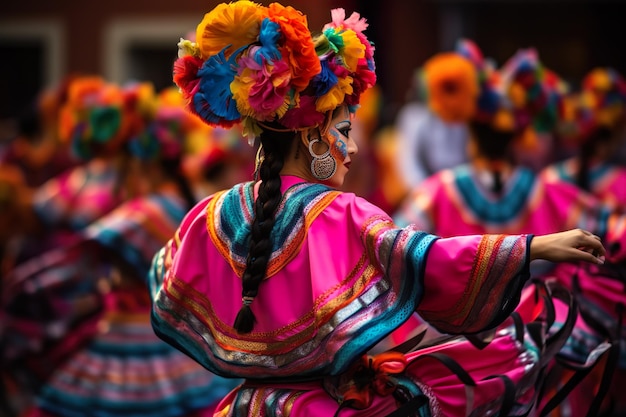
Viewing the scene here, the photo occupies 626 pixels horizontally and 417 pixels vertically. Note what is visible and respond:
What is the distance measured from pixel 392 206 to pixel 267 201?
24.7 feet

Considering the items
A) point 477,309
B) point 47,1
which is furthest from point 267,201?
point 47,1

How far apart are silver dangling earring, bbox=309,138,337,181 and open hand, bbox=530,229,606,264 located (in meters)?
0.71

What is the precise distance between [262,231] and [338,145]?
0.37m

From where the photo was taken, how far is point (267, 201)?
3.83m

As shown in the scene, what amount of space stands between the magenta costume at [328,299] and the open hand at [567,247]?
0.05 meters

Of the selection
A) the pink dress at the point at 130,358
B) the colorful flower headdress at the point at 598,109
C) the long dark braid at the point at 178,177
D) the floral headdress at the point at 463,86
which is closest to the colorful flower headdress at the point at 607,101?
the colorful flower headdress at the point at 598,109

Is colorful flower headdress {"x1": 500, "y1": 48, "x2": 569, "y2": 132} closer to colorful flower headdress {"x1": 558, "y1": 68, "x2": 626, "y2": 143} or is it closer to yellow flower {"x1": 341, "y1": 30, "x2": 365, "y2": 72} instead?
colorful flower headdress {"x1": 558, "y1": 68, "x2": 626, "y2": 143}

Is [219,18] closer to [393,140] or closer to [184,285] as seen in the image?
[184,285]

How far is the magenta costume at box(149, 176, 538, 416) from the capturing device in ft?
11.8

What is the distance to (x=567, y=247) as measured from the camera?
137 inches

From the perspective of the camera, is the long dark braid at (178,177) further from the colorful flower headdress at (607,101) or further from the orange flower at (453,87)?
the colorful flower headdress at (607,101)

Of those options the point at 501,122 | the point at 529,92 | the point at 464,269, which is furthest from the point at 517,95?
the point at 464,269

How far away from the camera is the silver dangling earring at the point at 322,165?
3.90m

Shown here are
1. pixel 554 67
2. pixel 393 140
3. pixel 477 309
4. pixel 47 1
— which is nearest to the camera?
pixel 477 309
